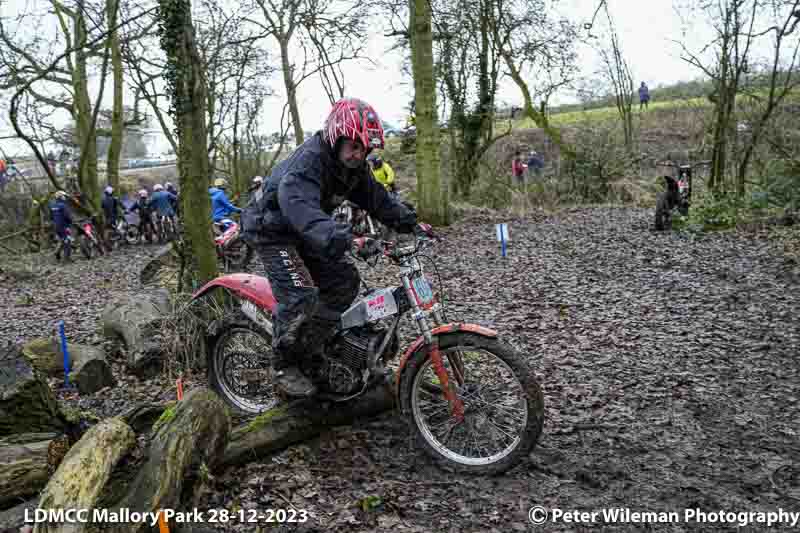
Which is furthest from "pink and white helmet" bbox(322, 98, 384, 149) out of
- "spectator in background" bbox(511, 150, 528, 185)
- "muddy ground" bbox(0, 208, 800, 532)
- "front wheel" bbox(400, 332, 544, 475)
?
"spectator in background" bbox(511, 150, 528, 185)

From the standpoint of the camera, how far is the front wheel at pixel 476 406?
3293 millimetres

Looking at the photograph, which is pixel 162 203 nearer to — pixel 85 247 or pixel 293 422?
pixel 85 247

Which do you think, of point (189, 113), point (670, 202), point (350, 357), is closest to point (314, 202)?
point (350, 357)

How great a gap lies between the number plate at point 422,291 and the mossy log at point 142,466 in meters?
1.29

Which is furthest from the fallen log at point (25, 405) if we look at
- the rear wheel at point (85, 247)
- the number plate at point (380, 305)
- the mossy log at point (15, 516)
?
the rear wheel at point (85, 247)

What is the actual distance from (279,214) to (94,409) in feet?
9.43

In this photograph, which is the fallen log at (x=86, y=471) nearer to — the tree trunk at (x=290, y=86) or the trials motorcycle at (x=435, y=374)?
the trials motorcycle at (x=435, y=374)

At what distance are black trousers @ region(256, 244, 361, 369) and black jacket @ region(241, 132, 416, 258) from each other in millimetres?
118

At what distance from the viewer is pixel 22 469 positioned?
10.2 feet

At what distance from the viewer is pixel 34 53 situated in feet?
48.2

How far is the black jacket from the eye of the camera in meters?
3.25

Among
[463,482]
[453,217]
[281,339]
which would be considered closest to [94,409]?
[281,339]

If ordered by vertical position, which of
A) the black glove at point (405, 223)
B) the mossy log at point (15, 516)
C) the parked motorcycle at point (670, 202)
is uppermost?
the black glove at point (405, 223)

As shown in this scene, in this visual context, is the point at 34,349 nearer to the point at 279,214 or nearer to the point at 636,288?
the point at 279,214
